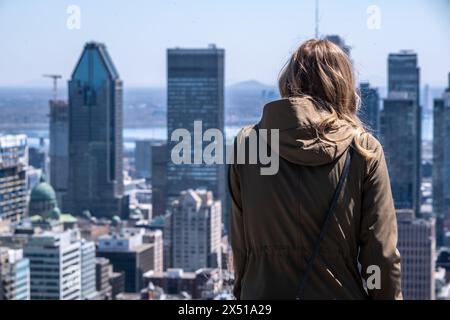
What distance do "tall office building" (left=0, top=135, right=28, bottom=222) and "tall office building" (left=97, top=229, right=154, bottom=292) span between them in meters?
2.32

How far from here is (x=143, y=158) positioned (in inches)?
1107

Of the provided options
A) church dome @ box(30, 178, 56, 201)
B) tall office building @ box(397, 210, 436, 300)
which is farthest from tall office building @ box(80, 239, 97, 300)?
tall office building @ box(397, 210, 436, 300)

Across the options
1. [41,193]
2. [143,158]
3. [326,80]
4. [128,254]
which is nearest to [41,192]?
[41,193]

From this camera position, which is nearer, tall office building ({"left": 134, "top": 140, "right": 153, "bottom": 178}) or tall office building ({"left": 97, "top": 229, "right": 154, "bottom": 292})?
tall office building ({"left": 97, "top": 229, "right": 154, "bottom": 292})

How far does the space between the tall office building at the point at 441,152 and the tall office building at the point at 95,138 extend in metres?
7.41

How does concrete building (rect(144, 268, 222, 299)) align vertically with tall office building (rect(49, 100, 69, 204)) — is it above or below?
below

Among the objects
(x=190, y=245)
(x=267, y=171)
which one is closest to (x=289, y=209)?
(x=267, y=171)

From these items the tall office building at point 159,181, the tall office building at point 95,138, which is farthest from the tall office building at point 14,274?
the tall office building at point 95,138

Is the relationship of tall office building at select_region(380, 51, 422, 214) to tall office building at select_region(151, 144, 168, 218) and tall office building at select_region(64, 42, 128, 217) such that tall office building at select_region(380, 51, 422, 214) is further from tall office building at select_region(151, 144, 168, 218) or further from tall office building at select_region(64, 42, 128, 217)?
tall office building at select_region(64, 42, 128, 217)

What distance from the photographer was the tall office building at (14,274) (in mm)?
18828

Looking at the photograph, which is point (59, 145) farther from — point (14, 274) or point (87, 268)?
point (14, 274)

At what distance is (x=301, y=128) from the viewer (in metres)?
1.15

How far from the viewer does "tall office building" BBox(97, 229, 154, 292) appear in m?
21.3
